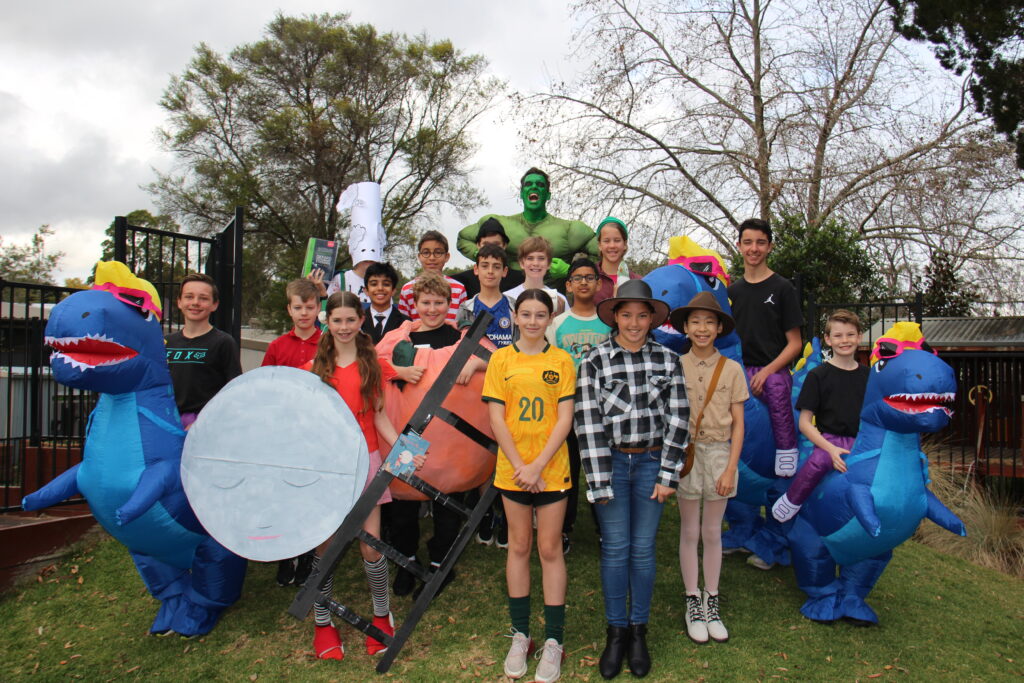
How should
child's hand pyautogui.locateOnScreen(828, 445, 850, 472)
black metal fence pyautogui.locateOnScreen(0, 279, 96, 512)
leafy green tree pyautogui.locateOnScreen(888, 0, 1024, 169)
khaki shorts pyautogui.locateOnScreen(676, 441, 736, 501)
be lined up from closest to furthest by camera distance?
khaki shorts pyautogui.locateOnScreen(676, 441, 736, 501) < child's hand pyautogui.locateOnScreen(828, 445, 850, 472) < black metal fence pyautogui.locateOnScreen(0, 279, 96, 512) < leafy green tree pyautogui.locateOnScreen(888, 0, 1024, 169)

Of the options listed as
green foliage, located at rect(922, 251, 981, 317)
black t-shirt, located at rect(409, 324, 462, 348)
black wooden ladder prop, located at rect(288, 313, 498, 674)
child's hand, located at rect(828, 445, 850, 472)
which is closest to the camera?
black wooden ladder prop, located at rect(288, 313, 498, 674)

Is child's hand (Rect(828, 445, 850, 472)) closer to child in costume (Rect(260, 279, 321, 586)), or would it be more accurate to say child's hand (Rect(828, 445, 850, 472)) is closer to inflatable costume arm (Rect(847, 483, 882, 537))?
inflatable costume arm (Rect(847, 483, 882, 537))

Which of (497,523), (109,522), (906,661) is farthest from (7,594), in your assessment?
(906,661)

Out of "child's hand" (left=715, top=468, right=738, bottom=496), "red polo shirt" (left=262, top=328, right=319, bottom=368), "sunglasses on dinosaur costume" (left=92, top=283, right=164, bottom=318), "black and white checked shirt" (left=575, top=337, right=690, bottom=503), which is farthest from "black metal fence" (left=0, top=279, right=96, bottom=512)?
"child's hand" (left=715, top=468, right=738, bottom=496)

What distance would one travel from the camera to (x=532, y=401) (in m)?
3.02

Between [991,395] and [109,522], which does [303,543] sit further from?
[991,395]

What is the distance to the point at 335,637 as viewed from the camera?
329 cm

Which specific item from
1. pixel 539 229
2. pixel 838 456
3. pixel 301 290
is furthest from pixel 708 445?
pixel 539 229

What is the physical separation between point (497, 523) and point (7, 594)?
9.83 feet

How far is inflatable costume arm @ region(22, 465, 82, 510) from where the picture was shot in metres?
3.12

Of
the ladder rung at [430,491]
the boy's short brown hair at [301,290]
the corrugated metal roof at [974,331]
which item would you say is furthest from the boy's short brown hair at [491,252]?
the corrugated metal roof at [974,331]

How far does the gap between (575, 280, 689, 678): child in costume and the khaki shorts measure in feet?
1.08

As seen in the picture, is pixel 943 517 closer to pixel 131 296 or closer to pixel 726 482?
pixel 726 482

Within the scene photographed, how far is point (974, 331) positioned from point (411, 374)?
12.7 meters
